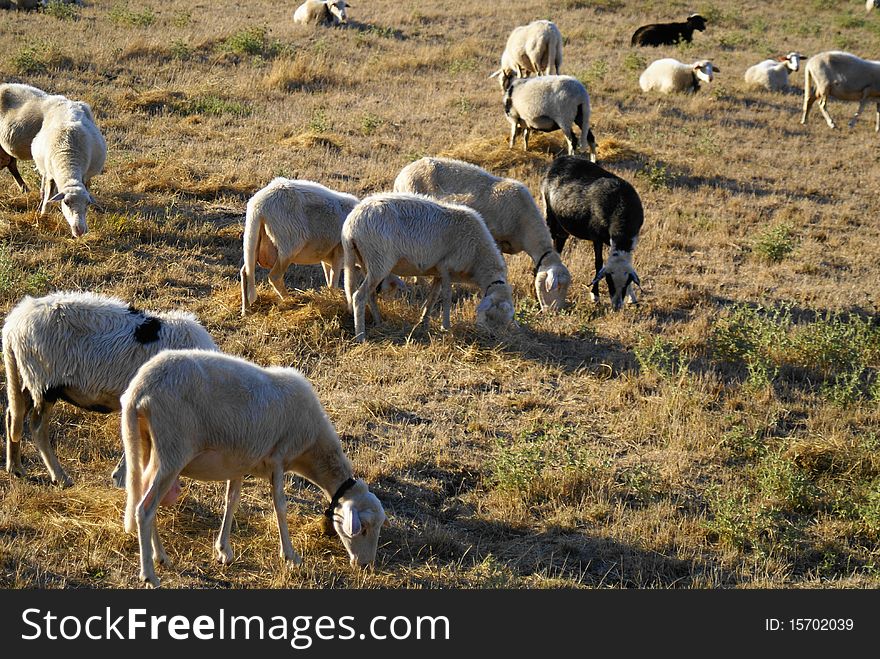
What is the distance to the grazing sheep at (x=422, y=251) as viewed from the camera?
29.7ft

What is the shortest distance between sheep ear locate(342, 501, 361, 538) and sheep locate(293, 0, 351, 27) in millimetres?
20656

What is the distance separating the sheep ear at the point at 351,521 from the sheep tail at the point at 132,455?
120 cm

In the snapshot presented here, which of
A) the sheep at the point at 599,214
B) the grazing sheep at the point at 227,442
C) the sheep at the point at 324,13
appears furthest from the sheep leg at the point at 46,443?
the sheep at the point at 324,13

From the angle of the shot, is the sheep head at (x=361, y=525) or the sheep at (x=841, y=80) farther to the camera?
the sheep at (x=841, y=80)

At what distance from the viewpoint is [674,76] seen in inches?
813

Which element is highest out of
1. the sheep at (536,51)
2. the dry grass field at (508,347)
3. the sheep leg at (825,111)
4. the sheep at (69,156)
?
the sheep at (536,51)

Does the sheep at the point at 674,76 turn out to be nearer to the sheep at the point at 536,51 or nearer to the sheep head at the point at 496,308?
the sheep at the point at 536,51

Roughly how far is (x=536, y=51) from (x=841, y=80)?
6374 mm

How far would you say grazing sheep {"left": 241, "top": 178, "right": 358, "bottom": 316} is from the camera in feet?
30.5

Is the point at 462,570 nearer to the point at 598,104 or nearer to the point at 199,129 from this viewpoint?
the point at 199,129

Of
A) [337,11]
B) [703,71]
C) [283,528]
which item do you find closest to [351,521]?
[283,528]

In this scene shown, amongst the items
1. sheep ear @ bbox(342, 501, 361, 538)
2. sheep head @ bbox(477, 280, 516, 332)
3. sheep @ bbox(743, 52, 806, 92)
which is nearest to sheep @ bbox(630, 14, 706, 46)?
sheep @ bbox(743, 52, 806, 92)

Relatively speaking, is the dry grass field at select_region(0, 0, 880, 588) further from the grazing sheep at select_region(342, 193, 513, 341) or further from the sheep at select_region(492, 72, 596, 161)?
the sheep at select_region(492, 72, 596, 161)

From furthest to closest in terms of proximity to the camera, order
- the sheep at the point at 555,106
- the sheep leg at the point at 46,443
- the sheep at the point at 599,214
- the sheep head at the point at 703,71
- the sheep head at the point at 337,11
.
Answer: the sheep head at the point at 337,11 → the sheep head at the point at 703,71 → the sheep at the point at 555,106 → the sheep at the point at 599,214 → the sheep leg at the point at 46,443
